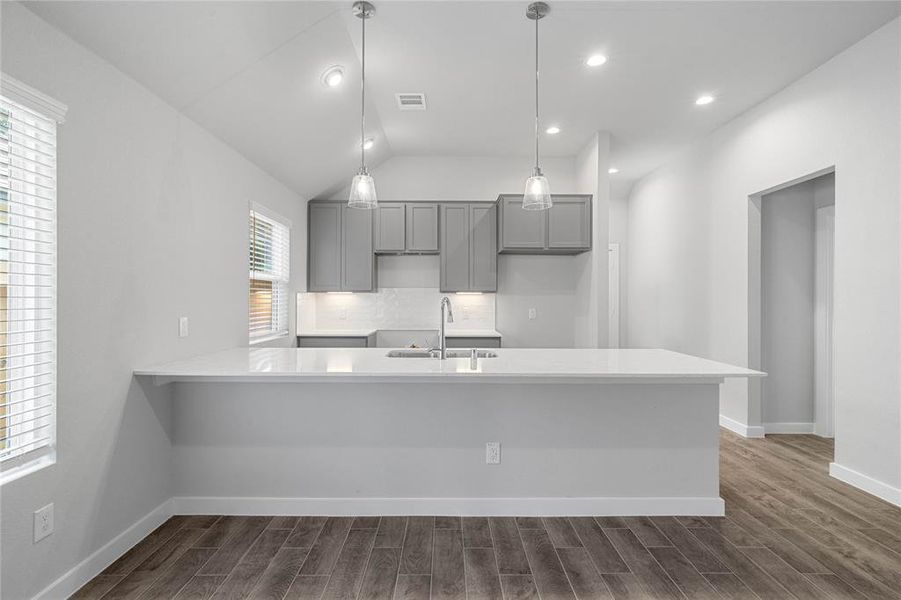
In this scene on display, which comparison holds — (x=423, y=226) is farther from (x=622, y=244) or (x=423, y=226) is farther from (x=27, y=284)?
(x=27, y=284)

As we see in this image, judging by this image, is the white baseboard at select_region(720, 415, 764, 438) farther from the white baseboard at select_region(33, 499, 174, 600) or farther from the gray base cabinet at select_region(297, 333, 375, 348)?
the white baseboard at select_region(33, 499, 174, 600)

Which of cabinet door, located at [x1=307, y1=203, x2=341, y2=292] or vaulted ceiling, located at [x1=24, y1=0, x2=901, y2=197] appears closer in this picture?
vaulted ceiling, located at [x1=24, y1=0, x2=901, y2=197]

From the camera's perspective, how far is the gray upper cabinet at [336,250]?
17.4ft

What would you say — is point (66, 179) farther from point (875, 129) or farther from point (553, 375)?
point (875, 129)

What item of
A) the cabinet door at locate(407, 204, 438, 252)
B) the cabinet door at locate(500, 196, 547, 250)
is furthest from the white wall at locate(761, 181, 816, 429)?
the cabinet door at locate(407, 204, 438, 252)

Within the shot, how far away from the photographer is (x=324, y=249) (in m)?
5.31

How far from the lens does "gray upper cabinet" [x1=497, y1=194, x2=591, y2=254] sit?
4.91 m

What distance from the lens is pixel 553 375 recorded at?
2.38 m

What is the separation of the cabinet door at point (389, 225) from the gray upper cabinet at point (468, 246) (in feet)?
1.51

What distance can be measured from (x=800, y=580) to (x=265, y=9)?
3.73 meters

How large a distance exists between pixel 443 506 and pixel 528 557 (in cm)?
61

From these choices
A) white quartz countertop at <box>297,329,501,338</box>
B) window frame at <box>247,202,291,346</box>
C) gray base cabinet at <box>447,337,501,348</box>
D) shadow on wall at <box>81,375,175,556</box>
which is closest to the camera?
shadow on wall at <box>81,375,175,556</box>

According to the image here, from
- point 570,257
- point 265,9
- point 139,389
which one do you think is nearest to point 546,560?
point 139,389

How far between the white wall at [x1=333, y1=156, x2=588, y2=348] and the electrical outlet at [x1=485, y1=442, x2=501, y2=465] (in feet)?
9.50
